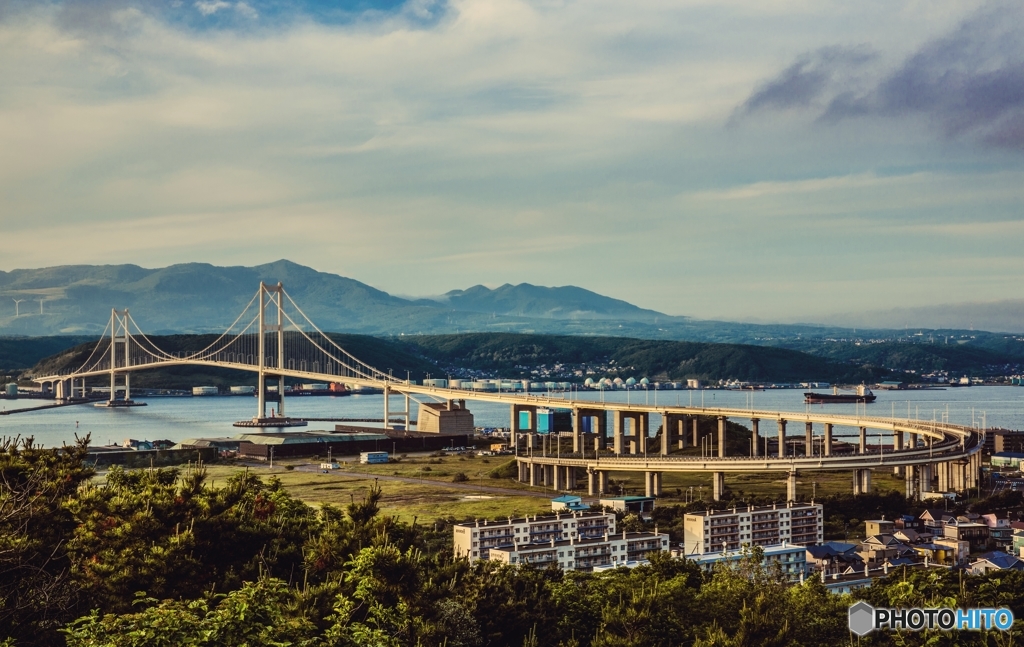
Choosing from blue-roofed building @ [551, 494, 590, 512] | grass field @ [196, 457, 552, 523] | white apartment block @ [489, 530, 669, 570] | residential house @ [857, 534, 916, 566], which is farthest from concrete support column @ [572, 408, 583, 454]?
residential house @ [857, 534, 916, 566]

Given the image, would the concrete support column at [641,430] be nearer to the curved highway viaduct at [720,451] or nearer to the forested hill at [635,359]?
the curved highway viaduct at [720,451]

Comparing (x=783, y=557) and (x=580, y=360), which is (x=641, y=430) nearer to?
(x=783, y=557)

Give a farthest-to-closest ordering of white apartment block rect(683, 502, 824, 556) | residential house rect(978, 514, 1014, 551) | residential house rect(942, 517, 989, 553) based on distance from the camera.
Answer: residential house rect(942, 517, 989, 553) → residential house rect(978, 514, 1014, 551) → white apartment block rect(683, 502, 824, 556)

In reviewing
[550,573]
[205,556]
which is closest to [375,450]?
[550,573]

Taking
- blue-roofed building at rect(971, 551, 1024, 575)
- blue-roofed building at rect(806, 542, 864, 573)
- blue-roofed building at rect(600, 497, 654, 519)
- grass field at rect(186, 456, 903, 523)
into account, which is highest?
blue-roofed building at rect(971, 551, 1024, 575)

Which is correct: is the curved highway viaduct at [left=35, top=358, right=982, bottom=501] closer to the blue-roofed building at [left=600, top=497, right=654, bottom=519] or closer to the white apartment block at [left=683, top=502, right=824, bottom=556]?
the blue-roofed building at [left=600, top=497, right=654, bottom=519]

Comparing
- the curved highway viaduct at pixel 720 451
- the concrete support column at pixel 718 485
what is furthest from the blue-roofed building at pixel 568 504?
the curved highway viaduct at pixel 720 451
